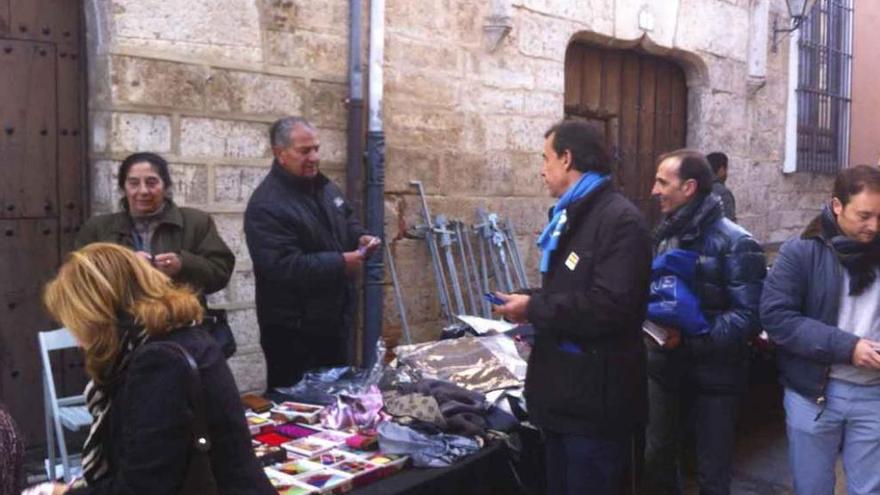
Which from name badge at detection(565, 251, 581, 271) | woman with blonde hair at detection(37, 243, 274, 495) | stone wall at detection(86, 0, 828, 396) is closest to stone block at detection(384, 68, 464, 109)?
stone wall at detection(86, 0, 828, 396)

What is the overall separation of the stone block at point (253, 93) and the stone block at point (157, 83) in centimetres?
8

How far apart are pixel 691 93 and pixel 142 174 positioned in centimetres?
589

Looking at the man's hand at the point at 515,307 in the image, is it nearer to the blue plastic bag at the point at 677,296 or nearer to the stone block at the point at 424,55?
the blue plastic bag at the point at 677,296

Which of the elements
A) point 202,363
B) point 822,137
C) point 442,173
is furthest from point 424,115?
point 822,137

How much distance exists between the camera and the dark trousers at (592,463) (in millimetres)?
3025

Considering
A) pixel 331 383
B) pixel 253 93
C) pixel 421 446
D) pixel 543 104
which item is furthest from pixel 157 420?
pixel 543 104

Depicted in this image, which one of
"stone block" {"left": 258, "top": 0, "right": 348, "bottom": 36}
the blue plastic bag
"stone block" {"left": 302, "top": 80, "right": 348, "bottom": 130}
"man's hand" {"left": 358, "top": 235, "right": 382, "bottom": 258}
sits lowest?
the blue plastic bag

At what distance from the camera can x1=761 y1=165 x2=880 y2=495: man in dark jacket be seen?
10.3 feet

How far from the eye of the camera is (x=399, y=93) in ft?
19.0

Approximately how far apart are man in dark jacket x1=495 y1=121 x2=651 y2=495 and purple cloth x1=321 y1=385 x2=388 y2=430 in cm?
66

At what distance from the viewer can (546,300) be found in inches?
119

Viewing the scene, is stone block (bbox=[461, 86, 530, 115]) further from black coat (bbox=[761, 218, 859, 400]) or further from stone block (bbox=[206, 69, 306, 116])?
black coat (bbox=[761, 218, 859, 400])

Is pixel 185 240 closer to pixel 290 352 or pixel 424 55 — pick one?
pixel 290 352

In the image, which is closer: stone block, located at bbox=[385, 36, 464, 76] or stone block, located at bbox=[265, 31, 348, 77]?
stone block, located at bbox=[265, 31, 348, 77]
